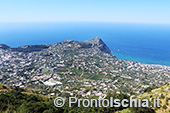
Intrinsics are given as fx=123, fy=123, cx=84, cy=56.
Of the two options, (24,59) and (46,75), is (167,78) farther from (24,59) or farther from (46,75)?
(24,59)

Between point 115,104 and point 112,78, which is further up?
point 115,104

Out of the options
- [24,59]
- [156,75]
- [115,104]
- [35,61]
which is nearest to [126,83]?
[156,75]

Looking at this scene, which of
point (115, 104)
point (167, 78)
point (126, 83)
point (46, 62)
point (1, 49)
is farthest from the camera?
point (1, 49)

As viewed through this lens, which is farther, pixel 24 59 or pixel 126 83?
pixel 24 59

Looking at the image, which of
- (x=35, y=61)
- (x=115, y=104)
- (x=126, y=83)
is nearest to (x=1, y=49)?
(x=35, y=61)

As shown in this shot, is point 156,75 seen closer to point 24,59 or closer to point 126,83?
point 126,83

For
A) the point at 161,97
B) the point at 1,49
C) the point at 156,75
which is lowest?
the point at 156,75

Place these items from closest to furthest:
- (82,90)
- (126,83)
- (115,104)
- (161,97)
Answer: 1. (161,97)
2. (115,104)
3. (82,90)
4. (126,83)
